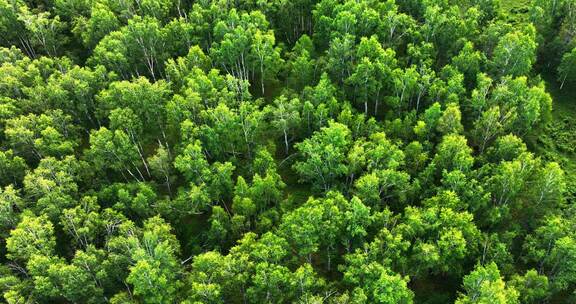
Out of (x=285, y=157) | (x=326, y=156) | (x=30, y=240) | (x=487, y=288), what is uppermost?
(x=326, y=156)

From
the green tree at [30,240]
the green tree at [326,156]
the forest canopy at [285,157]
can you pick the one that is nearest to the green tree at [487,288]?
the forest canopy at [285,157]

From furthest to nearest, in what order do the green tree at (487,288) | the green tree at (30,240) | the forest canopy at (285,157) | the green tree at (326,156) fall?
the green tree at (326,156)
the green tree at (30,240)
the forest canopy at (285,157)
the green tree at (487,288)

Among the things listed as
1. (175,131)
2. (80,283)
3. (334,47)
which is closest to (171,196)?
(175,131)

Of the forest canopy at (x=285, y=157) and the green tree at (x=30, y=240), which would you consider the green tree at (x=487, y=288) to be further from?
the green tree at (x=30, y=240)

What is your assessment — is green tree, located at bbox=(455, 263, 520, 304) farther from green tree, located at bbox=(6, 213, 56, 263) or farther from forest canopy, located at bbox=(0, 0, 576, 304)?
green tree, located at bbox=(6, 213, 56, 263)

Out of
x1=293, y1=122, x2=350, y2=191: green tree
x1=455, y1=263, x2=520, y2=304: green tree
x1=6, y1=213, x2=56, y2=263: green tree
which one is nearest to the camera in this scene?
x1=455, y1=263, x2=520, y2=304: green tree

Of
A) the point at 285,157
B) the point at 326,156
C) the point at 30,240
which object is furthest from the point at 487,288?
the point at 30,240

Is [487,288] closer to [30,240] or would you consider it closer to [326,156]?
[326,156]

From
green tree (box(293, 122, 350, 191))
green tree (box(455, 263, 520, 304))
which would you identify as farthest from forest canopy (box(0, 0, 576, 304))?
green tree (box(293, 122, 350, 191))

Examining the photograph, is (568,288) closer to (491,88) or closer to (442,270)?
(442,270)
